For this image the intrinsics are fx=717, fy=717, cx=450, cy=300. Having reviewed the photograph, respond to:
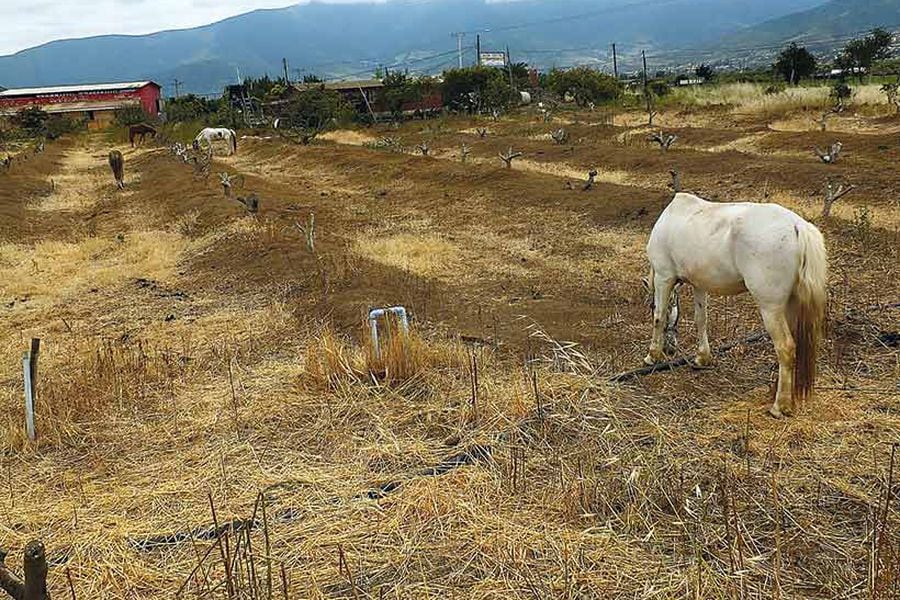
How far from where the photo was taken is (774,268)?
4773mm

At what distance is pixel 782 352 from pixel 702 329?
97 centimetres

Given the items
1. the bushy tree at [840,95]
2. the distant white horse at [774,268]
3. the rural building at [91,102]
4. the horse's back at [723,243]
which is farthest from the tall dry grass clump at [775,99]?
the rural building at [91,102]

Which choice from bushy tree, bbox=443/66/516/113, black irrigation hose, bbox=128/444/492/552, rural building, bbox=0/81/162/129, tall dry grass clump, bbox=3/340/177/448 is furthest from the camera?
rural building, bbox=0/81/162/129

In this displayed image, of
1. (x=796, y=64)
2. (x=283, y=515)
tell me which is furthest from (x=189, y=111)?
(x=283, y=515)

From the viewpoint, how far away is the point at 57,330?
834cm

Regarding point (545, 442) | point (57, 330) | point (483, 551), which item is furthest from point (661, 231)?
point (57, 330)

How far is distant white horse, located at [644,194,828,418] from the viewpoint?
469 centimetres

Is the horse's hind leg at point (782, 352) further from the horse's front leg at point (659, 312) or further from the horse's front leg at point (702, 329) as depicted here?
the horse's front leg at point (659, 312)

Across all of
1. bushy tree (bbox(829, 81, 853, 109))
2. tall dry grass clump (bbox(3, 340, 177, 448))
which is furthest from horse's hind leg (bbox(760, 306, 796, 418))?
bushy tree (bbox(829, 81, 853, 109))

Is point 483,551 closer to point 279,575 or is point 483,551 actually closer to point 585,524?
point 585,524

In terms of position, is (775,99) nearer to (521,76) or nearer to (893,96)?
(893,96)

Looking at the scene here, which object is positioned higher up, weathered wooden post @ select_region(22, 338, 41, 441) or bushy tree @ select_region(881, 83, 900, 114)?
bushy tree @ select_region(881, 83, 900, 114)

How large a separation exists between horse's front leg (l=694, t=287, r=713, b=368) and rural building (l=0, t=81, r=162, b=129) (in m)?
56.7

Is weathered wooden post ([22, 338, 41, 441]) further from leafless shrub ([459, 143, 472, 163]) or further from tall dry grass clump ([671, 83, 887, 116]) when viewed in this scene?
tall dry grass clump ([671, 83, 887, 116])
